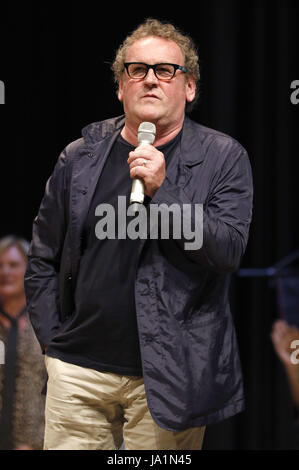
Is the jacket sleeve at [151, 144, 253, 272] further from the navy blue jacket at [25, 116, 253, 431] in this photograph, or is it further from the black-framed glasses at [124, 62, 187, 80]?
the black-framed glasses at [124, 62, 187, 80]

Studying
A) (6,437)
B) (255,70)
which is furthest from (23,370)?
(255,70)

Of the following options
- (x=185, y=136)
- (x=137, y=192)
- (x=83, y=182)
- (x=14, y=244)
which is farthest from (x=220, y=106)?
(x=137, y=192)

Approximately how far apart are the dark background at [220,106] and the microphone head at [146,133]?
1325 millimetres

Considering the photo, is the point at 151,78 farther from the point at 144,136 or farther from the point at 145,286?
the point at 145,286

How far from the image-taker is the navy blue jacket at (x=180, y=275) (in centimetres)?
171

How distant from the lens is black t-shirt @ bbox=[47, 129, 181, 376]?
5.83ft

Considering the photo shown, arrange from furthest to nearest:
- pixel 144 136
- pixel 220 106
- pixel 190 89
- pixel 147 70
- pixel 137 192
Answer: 1. pixel 220 106
2. pixel 190 89
3. pixel 147 70
4. pixel 144 136
5. pixel 137 192

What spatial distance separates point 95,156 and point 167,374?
2.05 ft

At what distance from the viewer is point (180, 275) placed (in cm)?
176

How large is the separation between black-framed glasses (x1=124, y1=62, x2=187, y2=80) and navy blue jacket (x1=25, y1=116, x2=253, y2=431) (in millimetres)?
149

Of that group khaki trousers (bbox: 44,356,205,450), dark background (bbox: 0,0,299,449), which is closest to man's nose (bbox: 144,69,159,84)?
khaki trousers (bbox: 44,356,205,450)

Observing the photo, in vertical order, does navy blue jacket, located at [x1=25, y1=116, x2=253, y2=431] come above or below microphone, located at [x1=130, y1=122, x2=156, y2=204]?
below

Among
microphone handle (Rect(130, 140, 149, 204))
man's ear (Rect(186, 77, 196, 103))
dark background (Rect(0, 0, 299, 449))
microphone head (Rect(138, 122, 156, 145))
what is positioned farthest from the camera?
dark background (Rect(0, 0, 299, 449))

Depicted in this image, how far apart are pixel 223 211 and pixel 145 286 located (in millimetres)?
274
